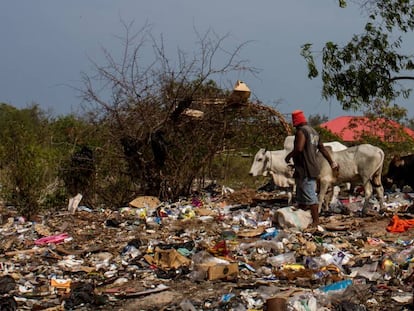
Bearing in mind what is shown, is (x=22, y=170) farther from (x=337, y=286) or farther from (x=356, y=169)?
(x=337, y=286)

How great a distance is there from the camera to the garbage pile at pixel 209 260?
5.65m

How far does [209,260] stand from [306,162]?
7.88ft

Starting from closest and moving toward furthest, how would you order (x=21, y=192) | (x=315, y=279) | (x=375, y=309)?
1. (x=375, y=309)
2. (x=315, y=279)
3. (x=21, y=192)

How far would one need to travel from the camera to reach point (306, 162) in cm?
852

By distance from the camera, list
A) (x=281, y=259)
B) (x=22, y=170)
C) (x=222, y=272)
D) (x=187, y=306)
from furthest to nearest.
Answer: (x=22, y=170)
(x=281, y=259)
(x=222, y=272)
(x=187, y=306)

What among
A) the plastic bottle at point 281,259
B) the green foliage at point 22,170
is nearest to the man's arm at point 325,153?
the plastic bottle at point 281,259

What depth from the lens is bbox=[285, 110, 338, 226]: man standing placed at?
8.50m

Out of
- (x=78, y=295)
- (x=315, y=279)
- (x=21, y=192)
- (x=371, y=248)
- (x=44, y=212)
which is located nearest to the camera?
(x=78, y=295)

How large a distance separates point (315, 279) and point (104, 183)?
690cm

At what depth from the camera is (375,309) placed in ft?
17.5

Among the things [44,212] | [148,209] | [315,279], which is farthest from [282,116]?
[315,279]

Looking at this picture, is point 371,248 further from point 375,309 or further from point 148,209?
point 148,209

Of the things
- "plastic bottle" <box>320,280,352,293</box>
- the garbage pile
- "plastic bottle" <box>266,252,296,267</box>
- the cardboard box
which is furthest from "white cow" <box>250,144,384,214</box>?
"plastic bottle" <box>320,280,352,293</box>

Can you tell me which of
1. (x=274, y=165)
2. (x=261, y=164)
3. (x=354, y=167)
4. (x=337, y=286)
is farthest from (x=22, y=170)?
(x=337, y=286)
